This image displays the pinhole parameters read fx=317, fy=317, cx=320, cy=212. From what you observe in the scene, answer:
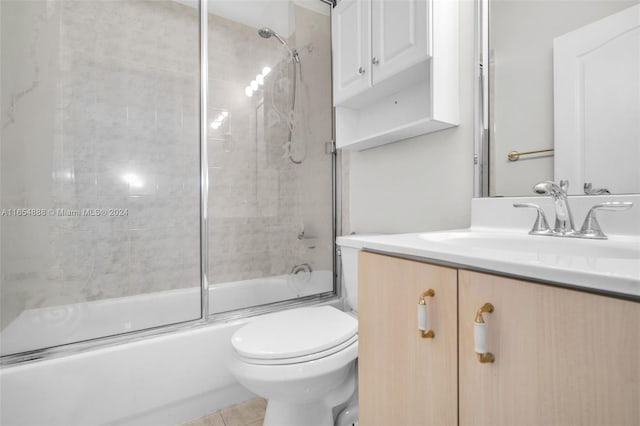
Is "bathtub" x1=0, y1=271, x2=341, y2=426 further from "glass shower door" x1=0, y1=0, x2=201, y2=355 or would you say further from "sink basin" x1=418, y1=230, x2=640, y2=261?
"sink basin" x1=418, y1=230, x2=640, y2=261

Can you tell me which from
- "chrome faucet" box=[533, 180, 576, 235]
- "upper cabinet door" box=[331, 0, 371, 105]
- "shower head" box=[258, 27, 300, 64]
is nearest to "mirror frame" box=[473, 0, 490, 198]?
"chrome faucet" box=[533, 180, 576, 235]

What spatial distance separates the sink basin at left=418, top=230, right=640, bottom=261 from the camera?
2.08ft

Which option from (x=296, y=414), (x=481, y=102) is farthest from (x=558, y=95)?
(x=296, y=414)

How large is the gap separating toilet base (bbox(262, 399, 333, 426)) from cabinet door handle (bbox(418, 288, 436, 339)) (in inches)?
30.3

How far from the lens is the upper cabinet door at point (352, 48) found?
1.40 meters

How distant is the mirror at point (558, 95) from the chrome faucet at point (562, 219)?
117mm

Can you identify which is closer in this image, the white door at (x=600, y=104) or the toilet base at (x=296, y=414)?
the white door at (x=600, y=104)

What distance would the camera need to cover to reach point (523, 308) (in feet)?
1.42

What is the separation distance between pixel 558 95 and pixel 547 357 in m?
0.90

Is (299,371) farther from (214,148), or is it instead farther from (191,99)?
(191,99)

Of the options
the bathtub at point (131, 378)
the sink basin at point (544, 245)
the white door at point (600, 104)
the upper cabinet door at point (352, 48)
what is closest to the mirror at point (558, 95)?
the white door at point (600, 104)

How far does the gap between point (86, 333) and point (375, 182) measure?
1.46 m

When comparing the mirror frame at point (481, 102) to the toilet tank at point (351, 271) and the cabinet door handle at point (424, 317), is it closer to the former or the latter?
the toilet tank at point (351, 271)

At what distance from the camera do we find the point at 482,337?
→ 46cm
